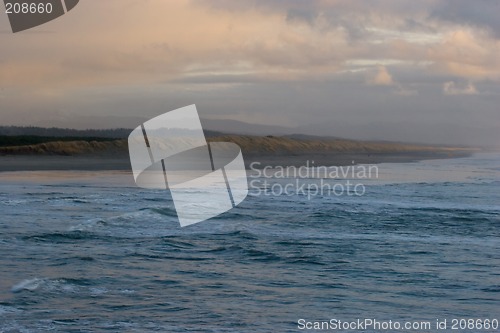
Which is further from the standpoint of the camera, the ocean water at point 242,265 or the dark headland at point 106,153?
the dark headland at point 106,153

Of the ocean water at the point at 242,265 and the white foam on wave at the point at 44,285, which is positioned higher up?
the white foam on wave at the point at 44,285

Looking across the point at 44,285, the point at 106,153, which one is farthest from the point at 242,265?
the point at 106,153

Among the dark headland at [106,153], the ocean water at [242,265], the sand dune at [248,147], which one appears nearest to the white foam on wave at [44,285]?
the ocean water at [242,265]

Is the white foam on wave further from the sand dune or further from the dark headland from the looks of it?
the sand dune

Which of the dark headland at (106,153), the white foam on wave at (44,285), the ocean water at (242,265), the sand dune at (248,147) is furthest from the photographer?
the sand dune at (248,147)

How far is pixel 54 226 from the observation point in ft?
46.1

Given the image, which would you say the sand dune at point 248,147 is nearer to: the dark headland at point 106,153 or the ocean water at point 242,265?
the dark headland at point 106,153

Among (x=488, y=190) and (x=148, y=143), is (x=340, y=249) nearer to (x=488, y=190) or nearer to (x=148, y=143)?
(x=488, y=190)

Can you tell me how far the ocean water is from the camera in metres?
7.98

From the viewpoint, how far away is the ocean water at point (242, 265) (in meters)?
7.98

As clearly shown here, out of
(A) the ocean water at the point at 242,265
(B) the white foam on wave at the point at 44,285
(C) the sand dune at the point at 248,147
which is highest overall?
(B) the white foam on wave at the point at 44,285

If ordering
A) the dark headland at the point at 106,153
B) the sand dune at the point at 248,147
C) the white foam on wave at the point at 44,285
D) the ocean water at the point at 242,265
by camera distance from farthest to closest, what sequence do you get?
the sand dune at the point at 248,147, the dark headland at the point at 106,153, the white foam on wave at the point at 44,285, the ocean water at the point at 242,265

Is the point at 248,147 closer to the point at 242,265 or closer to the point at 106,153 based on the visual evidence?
the point at 106,153

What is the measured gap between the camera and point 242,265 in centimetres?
1067
